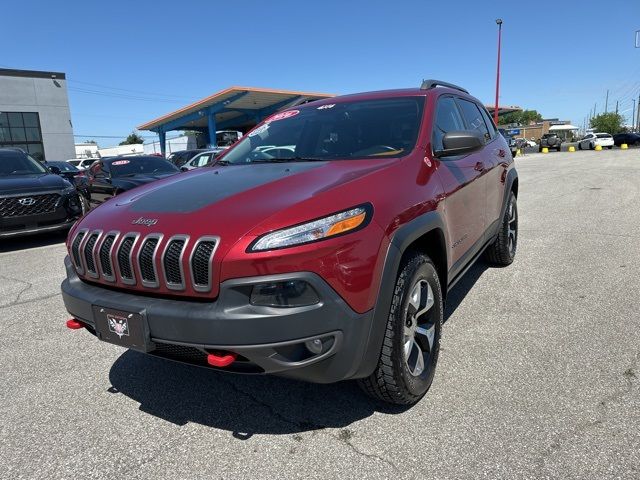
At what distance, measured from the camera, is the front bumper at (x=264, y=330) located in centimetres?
200

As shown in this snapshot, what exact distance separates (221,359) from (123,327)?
55 cm

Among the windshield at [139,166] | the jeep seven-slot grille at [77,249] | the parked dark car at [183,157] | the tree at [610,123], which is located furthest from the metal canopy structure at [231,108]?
the tree at [610,123]

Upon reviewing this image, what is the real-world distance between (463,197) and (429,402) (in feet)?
4.76

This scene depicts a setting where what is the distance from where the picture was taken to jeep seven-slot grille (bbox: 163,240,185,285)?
2.15 metres

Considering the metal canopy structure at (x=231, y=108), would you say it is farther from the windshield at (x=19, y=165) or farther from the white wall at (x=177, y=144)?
the windshield at (x=19, y=165)

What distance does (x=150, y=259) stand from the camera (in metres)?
2.22

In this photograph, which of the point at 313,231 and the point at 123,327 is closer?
the point at 313,231

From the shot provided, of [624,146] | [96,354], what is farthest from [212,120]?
[96,354]

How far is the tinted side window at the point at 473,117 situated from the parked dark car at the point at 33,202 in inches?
247

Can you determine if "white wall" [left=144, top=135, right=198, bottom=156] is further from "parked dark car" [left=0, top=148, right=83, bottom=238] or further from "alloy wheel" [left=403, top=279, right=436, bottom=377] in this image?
"alloy wheel" [left=403, top=279, right=436, bottom=377]

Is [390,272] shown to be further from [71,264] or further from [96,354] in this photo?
[96,354]

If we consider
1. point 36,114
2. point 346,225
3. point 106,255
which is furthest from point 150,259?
point 36,114

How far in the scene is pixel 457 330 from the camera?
3.63 meters

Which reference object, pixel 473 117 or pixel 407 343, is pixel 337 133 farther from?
pixel 473 117
